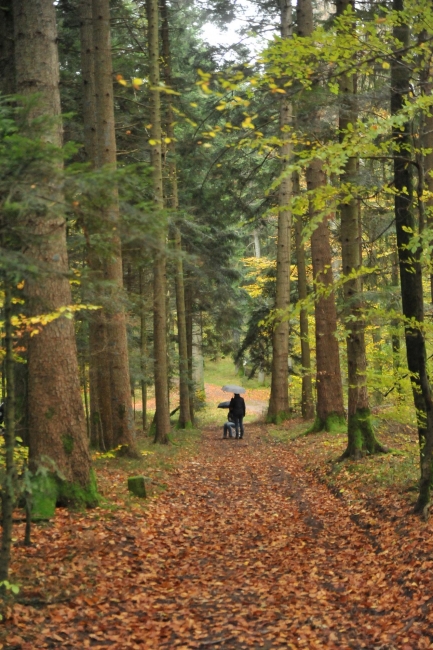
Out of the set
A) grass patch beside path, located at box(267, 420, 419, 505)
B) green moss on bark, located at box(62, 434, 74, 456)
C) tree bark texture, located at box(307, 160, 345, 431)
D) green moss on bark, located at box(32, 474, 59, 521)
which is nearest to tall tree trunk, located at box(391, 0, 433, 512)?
grass patch beside path, located at box(267, 420, 419, 505)

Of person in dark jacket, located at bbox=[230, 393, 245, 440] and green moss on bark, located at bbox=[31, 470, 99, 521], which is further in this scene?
person in dark jacket, located at bbox=[230, 393, 245, 440]

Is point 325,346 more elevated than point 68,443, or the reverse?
point 325,346

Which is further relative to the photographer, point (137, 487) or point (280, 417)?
point (280, 417)

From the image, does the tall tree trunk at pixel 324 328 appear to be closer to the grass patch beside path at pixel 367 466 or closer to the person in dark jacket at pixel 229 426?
the grass patch beside path at pixel 367 466

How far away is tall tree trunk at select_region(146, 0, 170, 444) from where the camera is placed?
13.7m

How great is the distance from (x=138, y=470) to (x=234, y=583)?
509 centimetres

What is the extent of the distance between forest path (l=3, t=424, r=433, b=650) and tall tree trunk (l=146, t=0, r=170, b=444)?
241 inches

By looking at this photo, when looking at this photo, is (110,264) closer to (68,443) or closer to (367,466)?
(68,443)

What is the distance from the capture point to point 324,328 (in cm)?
1482

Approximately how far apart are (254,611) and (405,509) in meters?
2.95

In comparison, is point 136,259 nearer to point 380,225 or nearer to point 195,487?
point 195,487

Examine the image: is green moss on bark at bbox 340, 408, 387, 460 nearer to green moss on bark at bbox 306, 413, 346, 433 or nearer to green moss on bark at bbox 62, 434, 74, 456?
green moss on bark at bbox 306, 413, 346, 433

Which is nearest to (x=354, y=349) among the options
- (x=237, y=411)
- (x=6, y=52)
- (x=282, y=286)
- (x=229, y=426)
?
(x=6, y=52)

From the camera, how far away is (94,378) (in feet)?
45.8
